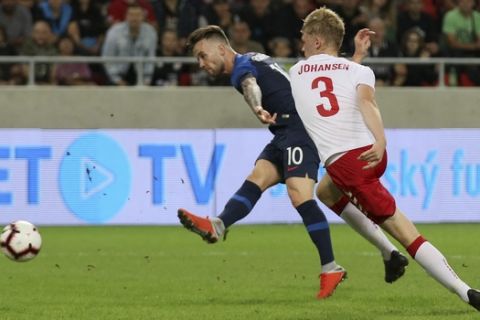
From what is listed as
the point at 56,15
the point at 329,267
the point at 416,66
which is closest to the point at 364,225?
the point at 329,267

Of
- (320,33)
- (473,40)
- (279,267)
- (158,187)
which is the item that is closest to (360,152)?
(320,33)

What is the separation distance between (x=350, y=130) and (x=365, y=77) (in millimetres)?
356

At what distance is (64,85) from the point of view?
17.0m

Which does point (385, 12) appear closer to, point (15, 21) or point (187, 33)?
point (187, 33)

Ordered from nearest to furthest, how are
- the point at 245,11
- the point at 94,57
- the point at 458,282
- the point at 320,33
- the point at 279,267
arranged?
1. the point at 458,282
2. the point at 320,33
3. the point at 279,267
4. the point at 94,57
5. the point at 245,11

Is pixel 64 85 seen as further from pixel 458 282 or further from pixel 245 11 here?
pixel 458 282

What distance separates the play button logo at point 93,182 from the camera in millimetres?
15281

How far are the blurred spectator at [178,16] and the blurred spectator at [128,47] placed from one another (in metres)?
0.51

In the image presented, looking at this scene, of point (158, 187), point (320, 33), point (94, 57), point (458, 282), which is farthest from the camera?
point (94, 57)

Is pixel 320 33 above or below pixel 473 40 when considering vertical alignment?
above

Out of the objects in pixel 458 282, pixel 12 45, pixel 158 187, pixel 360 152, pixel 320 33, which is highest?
pixel 320 33

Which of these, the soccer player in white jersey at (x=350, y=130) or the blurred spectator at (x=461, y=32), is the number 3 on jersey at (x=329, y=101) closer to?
the soccer player in white jersey at (x=350, y=130)

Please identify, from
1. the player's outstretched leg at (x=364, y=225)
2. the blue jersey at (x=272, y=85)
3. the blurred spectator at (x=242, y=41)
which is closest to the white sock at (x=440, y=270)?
the player's outstretched leg at (x=364, y=225)

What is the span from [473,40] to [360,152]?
10.1 meters
